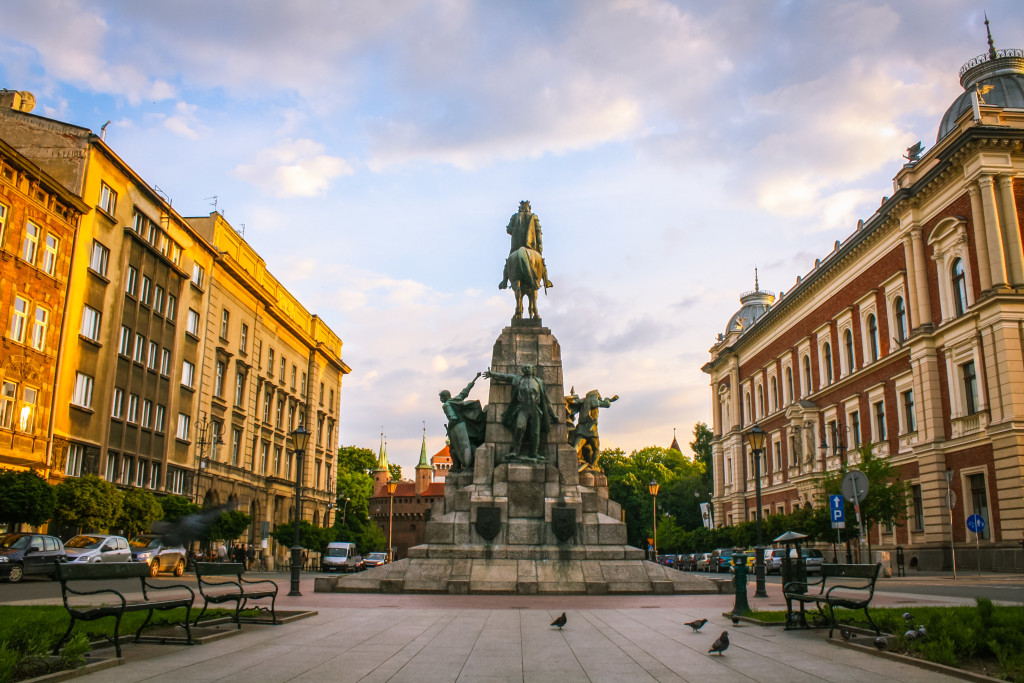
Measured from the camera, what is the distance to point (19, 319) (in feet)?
93.9

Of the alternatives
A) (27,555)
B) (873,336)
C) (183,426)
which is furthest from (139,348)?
(873,336)

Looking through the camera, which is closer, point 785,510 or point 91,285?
point 91,285

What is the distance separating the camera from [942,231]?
3716 centimetres

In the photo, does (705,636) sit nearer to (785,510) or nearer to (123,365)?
(123,365)

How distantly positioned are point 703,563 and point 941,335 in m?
18.2

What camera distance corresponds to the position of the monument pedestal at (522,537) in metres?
17.6

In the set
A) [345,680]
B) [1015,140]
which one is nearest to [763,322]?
[1015,140]

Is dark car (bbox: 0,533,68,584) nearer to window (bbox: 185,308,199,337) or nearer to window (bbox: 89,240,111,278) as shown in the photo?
window (bbox: 89,240,111,278)

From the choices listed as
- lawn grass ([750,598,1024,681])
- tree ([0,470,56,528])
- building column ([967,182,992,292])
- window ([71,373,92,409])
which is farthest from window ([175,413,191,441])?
lawn grass ([750,598,1024,681])

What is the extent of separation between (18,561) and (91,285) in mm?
14194

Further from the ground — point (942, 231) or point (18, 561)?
point (942, 231)

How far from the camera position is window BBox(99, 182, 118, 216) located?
112 feet

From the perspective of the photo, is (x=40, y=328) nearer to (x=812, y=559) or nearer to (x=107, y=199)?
(x=107, y=199)

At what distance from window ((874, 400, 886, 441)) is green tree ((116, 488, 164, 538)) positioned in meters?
34.0
